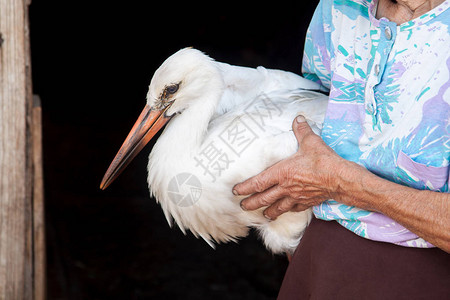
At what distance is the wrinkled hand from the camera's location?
4.56 feet

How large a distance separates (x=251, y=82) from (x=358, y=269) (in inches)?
30.5

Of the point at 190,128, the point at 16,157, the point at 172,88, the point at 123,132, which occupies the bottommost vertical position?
the point at 123,132

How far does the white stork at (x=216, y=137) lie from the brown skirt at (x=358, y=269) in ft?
0.95

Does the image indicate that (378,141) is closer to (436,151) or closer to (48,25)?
(436,151)

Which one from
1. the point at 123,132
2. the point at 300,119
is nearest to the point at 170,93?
the point at 300,119

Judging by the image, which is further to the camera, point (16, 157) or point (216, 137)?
point (16, 157)

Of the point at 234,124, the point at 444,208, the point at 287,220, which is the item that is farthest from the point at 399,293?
the point at 234,124

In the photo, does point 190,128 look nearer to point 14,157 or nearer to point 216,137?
point 216,137

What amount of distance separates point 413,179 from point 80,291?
2.55 meters

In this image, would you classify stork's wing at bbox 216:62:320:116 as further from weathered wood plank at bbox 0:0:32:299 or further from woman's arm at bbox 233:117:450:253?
weathered wood plank at bbox 0:0:32:299

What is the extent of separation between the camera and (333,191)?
138 centimetres

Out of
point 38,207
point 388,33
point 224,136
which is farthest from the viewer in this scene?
point 38,207

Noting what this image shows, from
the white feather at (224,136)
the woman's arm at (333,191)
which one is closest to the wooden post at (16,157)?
the white feather at (224,136)

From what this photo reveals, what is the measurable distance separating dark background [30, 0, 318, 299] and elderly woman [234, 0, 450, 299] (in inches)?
76.2
